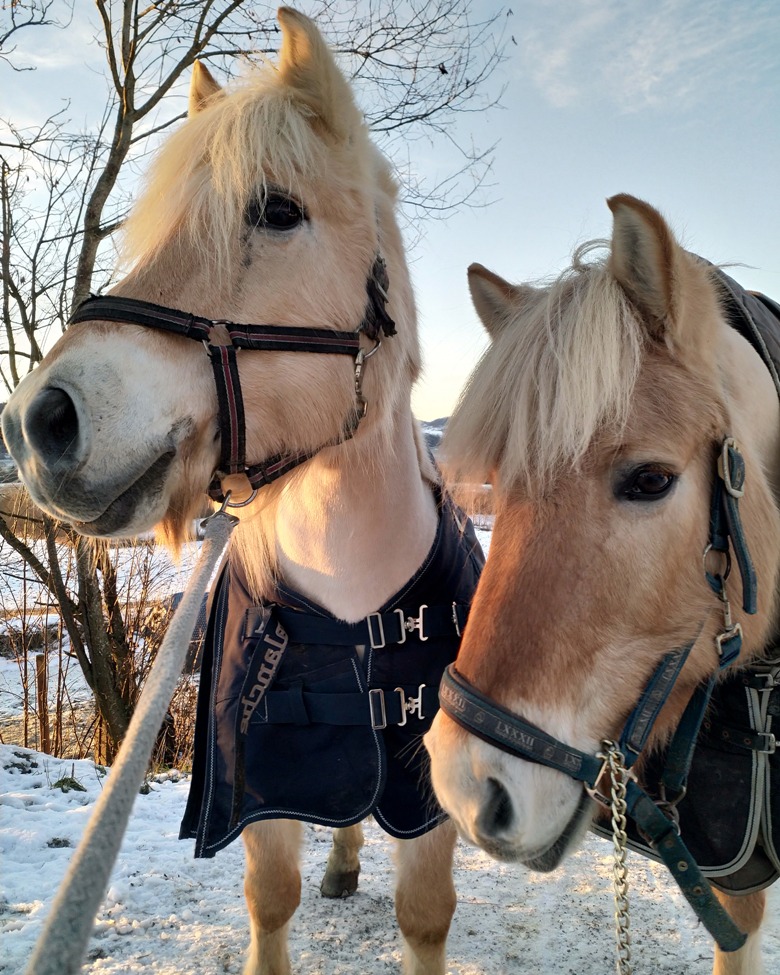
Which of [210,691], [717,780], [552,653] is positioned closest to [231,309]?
Answer: [552,653]

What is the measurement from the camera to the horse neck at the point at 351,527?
6.17ft

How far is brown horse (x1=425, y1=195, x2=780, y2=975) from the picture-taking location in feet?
3.82

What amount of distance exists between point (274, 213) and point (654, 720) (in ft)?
4.80

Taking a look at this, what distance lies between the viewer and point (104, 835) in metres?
0.71

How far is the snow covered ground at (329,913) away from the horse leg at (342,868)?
6cm

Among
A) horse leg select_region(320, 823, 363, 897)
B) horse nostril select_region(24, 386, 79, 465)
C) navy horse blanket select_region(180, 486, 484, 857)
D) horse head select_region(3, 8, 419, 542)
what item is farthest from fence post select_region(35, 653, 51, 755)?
horse nostril select_region(24, 386, 79, 465)

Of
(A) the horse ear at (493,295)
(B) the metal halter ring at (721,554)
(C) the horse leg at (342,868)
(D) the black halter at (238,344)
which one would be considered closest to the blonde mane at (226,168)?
(D) the black halter at (238,344)

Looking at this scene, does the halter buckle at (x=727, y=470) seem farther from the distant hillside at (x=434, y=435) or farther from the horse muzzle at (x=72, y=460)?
the horse muzzle at (x=72, y=460)

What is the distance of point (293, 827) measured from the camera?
7.54 ft

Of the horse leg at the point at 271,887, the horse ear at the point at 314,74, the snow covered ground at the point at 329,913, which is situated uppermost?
the horse ear at the point at 314,74

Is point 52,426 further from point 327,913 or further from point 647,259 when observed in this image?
point 327,913

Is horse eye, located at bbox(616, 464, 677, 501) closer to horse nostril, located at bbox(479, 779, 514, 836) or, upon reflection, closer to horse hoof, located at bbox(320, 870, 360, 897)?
horse nostril, located at bbox(479, 779, 514, 836)

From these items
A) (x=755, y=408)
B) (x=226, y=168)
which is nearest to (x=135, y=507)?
(x=226, y=168)

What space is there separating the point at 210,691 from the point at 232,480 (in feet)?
3.37
